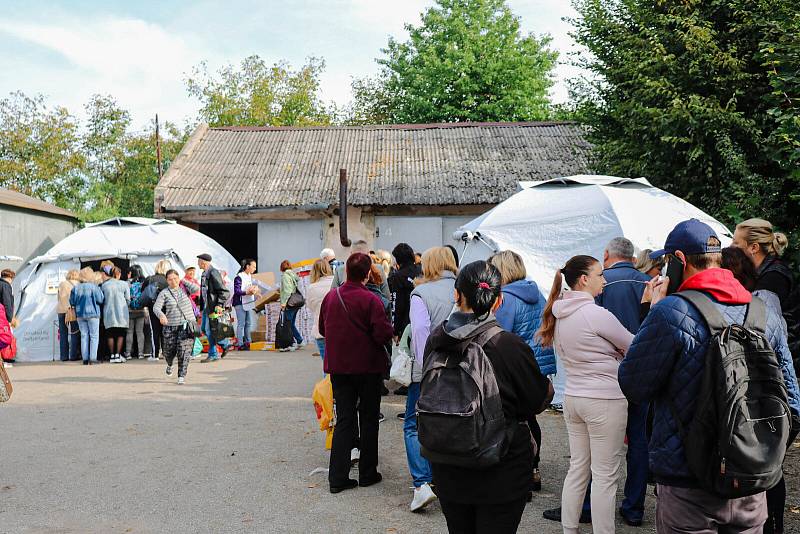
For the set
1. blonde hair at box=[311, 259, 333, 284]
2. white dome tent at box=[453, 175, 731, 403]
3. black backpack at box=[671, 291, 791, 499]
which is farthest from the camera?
white dome tent at box=[453, 175, 731, 403]

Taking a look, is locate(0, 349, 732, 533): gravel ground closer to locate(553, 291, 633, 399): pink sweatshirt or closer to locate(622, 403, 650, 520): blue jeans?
locate(622, 403, 650, 520): blue jeans

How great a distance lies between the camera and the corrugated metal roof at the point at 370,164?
20172 millimetres

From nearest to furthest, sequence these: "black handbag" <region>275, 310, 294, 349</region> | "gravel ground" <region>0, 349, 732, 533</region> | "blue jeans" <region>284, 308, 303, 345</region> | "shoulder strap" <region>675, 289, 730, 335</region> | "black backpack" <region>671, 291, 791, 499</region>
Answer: "black backpack" <region>671, 291, 791, 499</region> < "shoulder strap" <region>675, 289, 730, 335</region> < "gravel ground" <region>0, 349, 732, 533</region> < "blue jeans" <region>284, 308, 303, 345</region> < "black handbag" <region>275, 310, 294, 349</region>

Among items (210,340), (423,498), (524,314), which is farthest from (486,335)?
(210,340)

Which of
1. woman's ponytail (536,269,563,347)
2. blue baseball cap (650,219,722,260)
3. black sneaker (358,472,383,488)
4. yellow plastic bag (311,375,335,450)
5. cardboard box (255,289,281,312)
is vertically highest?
blue baseball cap (650,219,722,260)

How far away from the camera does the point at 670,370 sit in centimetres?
288

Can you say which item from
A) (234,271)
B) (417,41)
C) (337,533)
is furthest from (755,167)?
(417,41)

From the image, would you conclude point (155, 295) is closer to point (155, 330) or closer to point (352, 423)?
point (155, 330)

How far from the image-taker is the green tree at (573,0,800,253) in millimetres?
9312

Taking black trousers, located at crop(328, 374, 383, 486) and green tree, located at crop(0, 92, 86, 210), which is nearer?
black trousers, located at crop(328, 374, 383, 486)

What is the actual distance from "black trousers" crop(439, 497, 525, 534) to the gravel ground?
1782 millimetres

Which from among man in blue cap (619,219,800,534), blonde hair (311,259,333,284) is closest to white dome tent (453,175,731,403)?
blonde hair (311,259,333,284)

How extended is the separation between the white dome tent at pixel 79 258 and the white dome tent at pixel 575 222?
9845mm

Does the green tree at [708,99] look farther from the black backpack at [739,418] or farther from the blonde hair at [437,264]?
the black backpack at [739,418]
